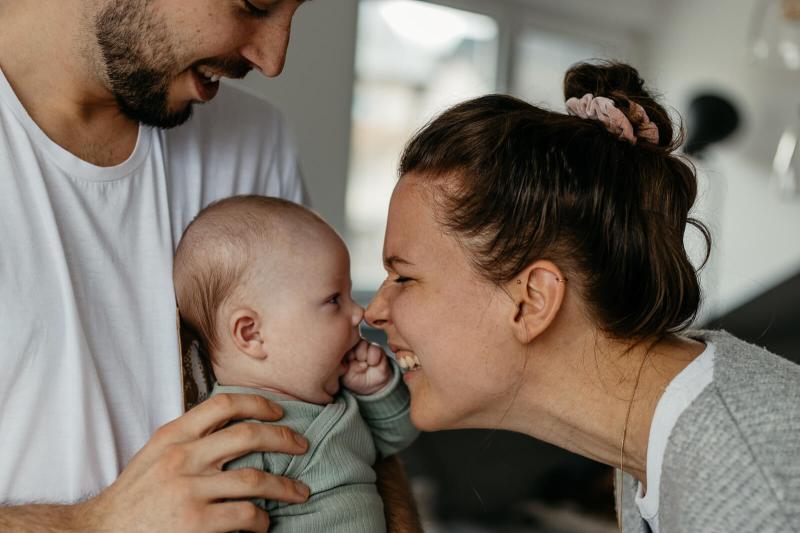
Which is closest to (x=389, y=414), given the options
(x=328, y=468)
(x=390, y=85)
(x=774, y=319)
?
(x=328, y=468)

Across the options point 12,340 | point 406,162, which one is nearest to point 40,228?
point 12,340

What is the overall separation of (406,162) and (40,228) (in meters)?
0.69

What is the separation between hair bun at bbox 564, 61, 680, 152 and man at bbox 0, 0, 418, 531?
23.5 inches

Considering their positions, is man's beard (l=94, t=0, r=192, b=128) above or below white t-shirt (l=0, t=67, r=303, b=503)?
above

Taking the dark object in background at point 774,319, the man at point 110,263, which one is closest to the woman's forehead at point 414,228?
the man at point 110,263

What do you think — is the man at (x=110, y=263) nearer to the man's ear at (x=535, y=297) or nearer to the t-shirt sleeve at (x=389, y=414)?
the t-shirt sleeve at (x=389, y=414)

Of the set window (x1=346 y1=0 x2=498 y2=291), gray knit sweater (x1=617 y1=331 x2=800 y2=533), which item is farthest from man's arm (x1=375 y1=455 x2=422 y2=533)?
window (x1=346 y1=0 x2=498 y2=291)

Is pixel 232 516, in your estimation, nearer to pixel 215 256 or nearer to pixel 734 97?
pixel 215 256

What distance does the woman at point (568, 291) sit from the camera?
143 cm

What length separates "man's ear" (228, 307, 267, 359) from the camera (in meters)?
1.61

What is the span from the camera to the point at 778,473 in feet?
4.07

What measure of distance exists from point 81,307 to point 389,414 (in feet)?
2.20

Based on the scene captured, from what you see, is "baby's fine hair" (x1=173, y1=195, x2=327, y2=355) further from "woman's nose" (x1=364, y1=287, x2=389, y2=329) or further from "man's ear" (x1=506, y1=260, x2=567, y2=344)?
"man's ear" (x1=506, y1=260, x2=567, y2=344)

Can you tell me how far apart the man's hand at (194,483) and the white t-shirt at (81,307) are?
120mm
